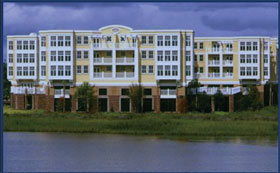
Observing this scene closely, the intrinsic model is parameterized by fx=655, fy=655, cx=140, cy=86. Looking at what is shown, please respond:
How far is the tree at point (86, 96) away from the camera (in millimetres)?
51969

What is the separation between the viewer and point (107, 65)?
55.3 metres

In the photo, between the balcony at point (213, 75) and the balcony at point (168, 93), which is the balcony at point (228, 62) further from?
the balcony at point (168, 93)

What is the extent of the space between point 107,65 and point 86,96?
4.45m

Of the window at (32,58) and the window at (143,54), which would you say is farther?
the window at (32,58)

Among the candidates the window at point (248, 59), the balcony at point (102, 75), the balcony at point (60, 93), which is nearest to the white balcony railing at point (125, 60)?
the balcony at point (102, 75)

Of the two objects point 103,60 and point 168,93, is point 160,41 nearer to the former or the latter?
point 168,93

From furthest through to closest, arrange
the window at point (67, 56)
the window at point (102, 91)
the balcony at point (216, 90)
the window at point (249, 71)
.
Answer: the window at point (249, 71)
the balcony at point (216, 90)
the window at point (67, 56)
the window at point (102, 91)

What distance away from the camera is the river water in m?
25.1

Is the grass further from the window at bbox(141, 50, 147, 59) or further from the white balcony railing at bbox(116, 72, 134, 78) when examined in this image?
the window at bbox(141, 50, 147, 59)

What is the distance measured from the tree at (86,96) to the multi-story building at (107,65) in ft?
2.85

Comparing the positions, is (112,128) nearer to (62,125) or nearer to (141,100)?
(62,125)

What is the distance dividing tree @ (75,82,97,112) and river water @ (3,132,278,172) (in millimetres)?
17088

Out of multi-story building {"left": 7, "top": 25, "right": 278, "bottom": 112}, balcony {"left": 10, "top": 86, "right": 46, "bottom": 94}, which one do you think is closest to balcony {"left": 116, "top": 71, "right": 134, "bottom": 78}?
multi-story building {"left": 7, "top": 25, "right": 278, "bottom": 112}

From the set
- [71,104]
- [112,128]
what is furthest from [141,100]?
[112,128]
